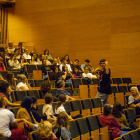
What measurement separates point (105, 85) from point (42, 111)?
0.94 m

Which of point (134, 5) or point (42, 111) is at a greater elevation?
point (134, 5)

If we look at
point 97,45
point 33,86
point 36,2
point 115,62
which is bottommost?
point 33,86

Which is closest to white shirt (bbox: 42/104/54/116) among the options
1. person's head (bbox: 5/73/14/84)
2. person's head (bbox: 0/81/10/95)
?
person's head (bbox: 0/81/10/95)

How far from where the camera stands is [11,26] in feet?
22.1

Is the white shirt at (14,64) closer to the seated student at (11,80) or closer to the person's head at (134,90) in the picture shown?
the seated student at (11,80)

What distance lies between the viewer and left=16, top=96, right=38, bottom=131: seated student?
2.00 meters

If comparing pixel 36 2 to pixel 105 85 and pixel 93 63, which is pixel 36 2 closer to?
pixel 93 63

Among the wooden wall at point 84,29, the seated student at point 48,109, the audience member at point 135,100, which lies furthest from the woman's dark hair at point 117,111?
the wooden wall at point 84,29

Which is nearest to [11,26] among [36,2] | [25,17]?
[25,17]

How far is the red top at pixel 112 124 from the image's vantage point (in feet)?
7.77

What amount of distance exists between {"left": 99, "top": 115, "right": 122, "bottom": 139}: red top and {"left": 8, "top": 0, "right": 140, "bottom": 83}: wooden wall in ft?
9.13

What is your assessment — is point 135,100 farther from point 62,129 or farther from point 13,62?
point 13,62

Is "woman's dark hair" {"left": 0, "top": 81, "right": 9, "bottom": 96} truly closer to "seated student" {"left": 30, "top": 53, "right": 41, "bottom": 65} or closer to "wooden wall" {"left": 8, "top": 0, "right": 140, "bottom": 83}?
"seated student" {"left": 30, "top": 53, "right": 41, "bottom": 65}

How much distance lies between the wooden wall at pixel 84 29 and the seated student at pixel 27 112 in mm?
3326
